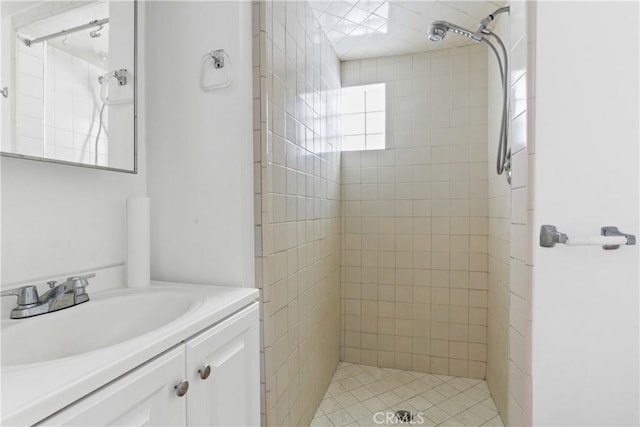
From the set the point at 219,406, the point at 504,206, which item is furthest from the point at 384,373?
the point at 219,406

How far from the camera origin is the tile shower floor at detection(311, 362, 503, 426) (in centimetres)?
177

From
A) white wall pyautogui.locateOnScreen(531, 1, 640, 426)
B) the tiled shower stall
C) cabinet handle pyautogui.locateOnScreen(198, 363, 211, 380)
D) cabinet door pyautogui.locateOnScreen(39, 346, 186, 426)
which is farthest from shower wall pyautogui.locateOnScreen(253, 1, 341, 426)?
white wall pyautogui.locateOnScreen(531, 1, 640, 426)

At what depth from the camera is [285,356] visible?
4.46 ft

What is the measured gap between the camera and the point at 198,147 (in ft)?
3.77

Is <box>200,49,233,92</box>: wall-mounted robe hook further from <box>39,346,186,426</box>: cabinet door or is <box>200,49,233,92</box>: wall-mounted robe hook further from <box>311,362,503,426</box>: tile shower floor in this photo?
<box>311,362,503,426</box>: tile shower floor

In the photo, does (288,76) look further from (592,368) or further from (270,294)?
(592,368)

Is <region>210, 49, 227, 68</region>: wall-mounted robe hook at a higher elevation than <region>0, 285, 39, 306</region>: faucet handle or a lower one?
higher

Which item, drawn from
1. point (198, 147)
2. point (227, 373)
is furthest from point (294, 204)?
point (227, 373)

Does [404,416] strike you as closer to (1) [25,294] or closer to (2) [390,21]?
(1) [25,294]

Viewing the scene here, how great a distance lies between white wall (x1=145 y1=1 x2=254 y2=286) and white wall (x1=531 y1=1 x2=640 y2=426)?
36.1 inches

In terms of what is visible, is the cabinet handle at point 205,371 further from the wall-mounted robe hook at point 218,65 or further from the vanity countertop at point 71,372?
the wall-mounted robe hook at point 218,65

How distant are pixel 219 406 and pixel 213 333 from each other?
0.21 metres

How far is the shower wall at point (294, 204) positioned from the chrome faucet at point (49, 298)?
0.52 meters

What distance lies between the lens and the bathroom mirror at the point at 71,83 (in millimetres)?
797
